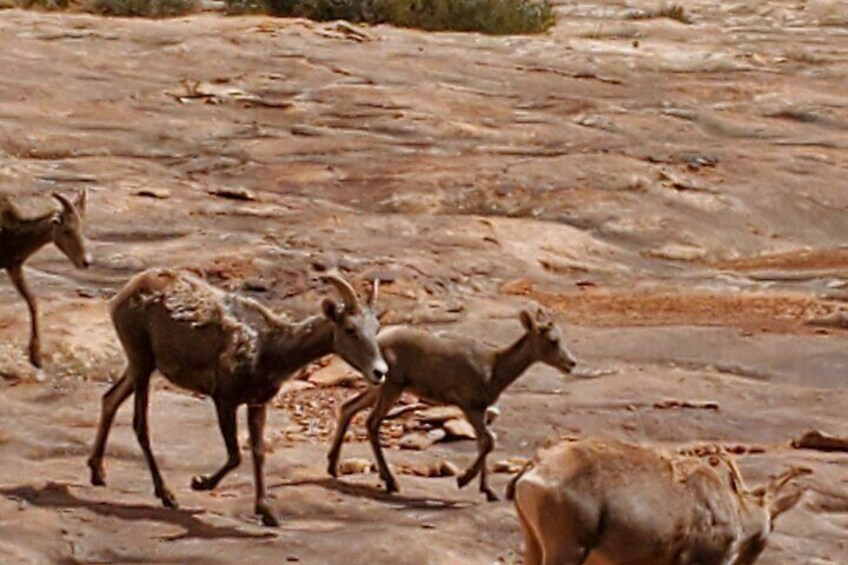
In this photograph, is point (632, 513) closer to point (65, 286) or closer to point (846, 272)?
point (65, 286)

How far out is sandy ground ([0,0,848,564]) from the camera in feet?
40.8

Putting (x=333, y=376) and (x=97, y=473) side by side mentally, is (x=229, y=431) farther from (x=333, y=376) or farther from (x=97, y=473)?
(x=333, y=376)

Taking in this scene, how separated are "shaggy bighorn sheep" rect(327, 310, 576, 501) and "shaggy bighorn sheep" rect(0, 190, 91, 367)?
2.76m

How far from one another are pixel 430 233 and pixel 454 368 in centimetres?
717

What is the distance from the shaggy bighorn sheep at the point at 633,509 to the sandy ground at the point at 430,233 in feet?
5.45

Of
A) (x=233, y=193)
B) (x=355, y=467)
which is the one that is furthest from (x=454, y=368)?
(x=233, y=193)

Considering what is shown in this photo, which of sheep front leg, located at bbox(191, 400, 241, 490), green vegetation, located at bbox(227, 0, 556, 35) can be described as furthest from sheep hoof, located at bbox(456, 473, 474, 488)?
green vegetation, located at bbox(227, 0, 556, 35)

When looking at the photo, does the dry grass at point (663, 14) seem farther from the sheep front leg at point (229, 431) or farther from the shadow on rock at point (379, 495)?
the sheep front leg at point (229, 431)

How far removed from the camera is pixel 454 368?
13102mm

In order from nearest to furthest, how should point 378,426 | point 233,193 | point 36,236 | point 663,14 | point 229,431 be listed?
point 229,431 < point 378,426 < point 36,236 < point 233,193 < point 663,14

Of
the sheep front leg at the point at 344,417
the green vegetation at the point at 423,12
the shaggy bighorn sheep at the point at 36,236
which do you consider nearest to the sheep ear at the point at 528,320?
the sheep front leg at the point at 344,417

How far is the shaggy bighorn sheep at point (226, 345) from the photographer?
11.9 metres

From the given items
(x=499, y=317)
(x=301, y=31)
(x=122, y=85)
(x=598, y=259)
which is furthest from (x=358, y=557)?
(x=301, y=31)

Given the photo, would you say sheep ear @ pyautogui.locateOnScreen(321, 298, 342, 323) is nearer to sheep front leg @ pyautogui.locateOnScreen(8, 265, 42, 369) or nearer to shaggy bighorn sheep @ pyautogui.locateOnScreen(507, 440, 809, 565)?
shaggy bighorn sheep @ pyautogui.locateOnScreen(507, 440, 809, 565)
